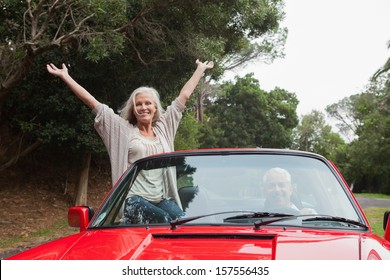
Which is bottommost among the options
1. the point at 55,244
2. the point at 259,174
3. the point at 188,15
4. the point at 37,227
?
the point at 37,227

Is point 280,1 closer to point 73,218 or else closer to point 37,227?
point 37,227

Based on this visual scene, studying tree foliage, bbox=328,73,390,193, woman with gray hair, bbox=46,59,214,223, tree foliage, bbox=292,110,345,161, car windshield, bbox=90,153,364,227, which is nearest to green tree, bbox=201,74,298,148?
tree foliage, bbox=328,73,390,193

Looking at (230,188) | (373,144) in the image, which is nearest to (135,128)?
(230,188)

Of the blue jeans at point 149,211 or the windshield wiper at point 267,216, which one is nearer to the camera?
the windshield wiper at point 267,216

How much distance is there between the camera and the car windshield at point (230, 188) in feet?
10.0

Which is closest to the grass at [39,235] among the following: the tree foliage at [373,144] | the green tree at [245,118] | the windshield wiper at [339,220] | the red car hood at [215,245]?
the red car hood at [215,245]

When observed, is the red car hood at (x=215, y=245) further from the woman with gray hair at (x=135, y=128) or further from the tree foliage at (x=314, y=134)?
the tree foliage at (x=314, y=134)

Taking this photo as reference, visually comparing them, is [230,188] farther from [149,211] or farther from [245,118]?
[245,118]

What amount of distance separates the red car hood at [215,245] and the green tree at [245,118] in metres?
45.3

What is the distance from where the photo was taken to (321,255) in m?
2.24

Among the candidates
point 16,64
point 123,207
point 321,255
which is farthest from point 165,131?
point 16,64

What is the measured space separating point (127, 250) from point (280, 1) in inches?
616

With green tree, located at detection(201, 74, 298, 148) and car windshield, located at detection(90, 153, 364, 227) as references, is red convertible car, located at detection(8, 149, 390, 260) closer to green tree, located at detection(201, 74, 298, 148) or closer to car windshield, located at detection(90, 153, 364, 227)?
car windshield, located at detection(90, 153, 364, 227)

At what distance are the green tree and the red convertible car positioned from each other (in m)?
44.6
